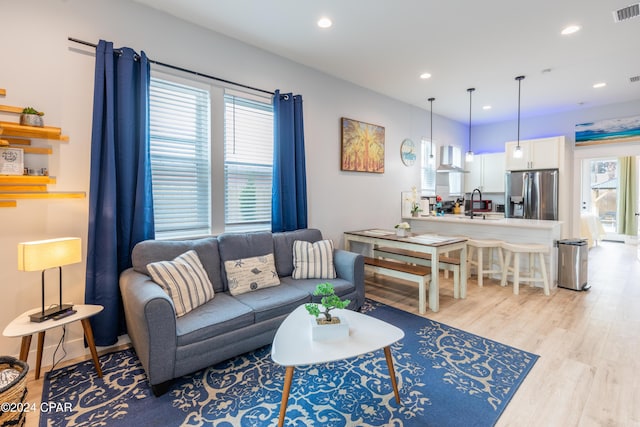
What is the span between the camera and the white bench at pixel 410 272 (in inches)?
130

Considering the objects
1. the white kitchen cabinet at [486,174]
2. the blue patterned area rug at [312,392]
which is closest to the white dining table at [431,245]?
the blue patterned area rug at [312,392]

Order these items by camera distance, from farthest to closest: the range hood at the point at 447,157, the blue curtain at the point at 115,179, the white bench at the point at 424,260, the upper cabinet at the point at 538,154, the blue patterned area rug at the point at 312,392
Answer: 1. the range hood at the point at 447,157
2. the upper cabinet at the point at 538,154
3. the white bench at the point at 424,260
4. the blue curtain at the point at 115,179
5. the blue patterned area rug at the point at 312,392

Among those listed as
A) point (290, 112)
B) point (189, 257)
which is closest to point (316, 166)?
point (290, 112)

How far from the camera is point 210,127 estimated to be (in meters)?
3.14

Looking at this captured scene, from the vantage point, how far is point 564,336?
2768mm

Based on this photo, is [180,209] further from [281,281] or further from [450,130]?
[450,130]

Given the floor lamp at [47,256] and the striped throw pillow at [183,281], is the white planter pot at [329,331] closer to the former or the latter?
the striped throw pillow at [183,281]

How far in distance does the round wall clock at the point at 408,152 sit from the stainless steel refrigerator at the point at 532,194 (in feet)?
7.35

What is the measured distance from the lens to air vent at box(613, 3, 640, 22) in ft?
8.68

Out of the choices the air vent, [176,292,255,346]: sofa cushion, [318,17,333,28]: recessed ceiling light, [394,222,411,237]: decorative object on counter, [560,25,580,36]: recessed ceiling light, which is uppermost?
Result: [318,17,333,28]: recessed ceiling light

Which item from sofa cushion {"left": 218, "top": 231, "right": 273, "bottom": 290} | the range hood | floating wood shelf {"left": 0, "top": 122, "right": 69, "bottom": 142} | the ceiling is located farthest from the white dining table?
floating wood shelf {"left": 0, "top": 122, "right": 69, "bottom": 142}

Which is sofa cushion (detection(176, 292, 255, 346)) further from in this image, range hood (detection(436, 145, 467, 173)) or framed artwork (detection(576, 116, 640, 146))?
framed artwork (detection(576, 116, 640, 146))

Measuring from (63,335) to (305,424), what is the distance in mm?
2098

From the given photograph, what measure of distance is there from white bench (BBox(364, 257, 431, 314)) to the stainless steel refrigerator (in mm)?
3655
